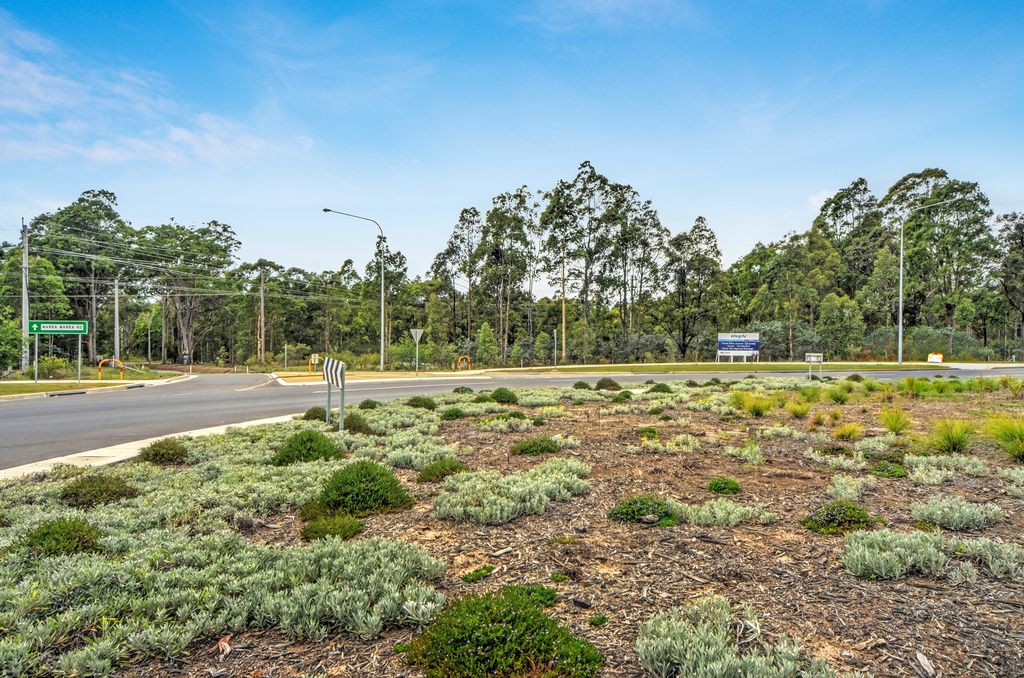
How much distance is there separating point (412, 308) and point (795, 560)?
2029 inches

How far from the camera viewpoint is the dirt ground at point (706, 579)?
259cm

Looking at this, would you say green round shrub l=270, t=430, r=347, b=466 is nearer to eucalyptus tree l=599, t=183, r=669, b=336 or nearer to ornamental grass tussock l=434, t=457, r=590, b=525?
ornamental grass tussock l=434, t=457, r=590, b=525

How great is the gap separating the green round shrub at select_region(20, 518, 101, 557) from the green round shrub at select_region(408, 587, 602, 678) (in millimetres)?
3082

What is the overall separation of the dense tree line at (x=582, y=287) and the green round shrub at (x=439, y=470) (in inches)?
1197

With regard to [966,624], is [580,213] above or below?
above

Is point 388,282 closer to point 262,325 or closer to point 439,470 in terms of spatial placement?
point 262,325

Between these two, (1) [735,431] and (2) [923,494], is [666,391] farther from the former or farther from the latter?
(2) [923,494]

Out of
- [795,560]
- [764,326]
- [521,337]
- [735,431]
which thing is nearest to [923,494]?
[795,560]

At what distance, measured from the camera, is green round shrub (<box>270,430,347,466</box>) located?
680cm

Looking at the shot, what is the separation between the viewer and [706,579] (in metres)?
3.37

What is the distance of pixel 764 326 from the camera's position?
4212cm

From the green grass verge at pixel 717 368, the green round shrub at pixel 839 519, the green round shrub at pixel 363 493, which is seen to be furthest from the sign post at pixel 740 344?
the green round shrub at pixel 363 493

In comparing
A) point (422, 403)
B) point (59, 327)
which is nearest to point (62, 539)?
point (422, 403)

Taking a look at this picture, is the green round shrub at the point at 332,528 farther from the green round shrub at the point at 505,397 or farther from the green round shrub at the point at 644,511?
the green round shrub at the point at 505,397
